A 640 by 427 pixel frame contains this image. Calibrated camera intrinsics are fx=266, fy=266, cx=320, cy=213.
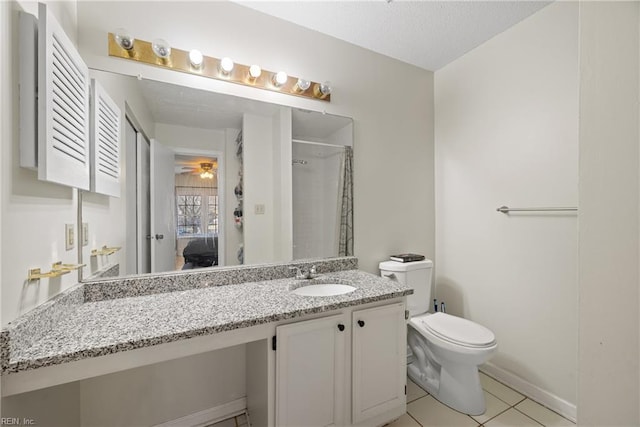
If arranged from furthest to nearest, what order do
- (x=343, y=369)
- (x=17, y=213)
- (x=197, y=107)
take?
1. (x=197, y=107)
2. (x=343, y=369)
3. (x=17, y=213)

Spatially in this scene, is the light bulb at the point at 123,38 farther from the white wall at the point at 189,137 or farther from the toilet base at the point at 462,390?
the toilet base at the point at 462,390

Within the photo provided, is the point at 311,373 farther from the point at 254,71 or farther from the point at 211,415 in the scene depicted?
the point at 254,71

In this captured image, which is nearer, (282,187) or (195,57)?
(195,57)

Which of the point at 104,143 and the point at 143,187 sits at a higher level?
the point at 104,143

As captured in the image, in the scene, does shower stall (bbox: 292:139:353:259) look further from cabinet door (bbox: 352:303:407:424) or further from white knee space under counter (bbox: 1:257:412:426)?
cabinet door (bbox: 352:303:407:424)

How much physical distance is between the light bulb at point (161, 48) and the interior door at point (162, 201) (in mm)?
448

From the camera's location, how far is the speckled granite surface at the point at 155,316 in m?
0.81

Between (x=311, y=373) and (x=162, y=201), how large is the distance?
1198mm

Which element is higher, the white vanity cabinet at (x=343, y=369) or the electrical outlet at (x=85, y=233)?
the electrical outlet at (x=85, y=233)

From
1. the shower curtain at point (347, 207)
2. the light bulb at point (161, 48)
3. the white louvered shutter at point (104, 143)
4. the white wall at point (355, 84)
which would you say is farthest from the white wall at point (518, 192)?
the white louvered shutter at point (104, 143)

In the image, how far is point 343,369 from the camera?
1324 millimetres

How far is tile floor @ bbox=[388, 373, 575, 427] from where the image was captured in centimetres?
156

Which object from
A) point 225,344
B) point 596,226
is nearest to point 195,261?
point 225,344

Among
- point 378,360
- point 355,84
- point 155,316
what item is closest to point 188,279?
point 155,316
